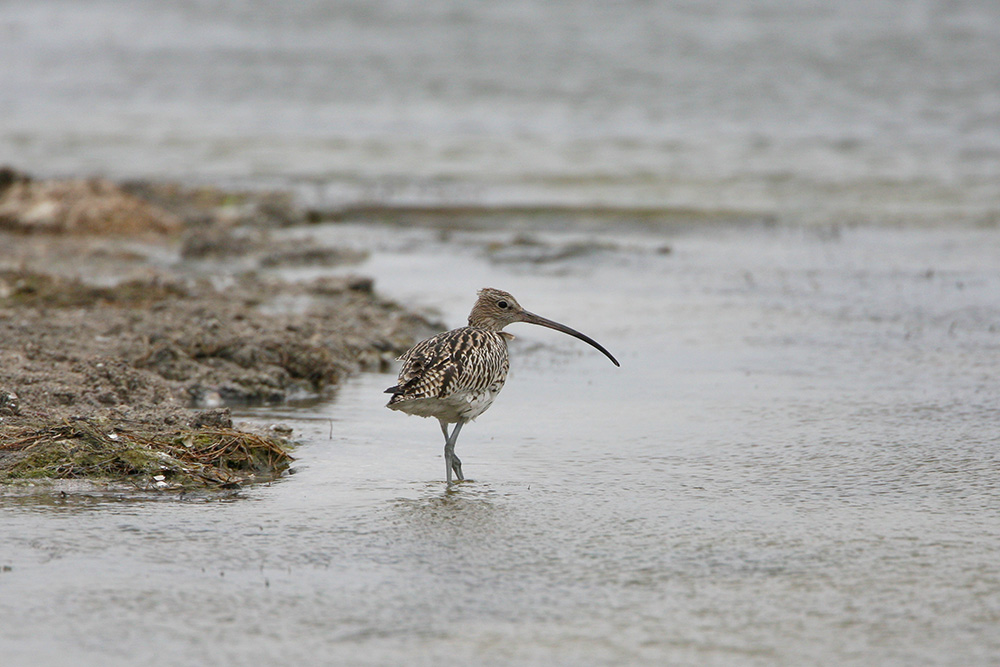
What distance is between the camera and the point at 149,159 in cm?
2059

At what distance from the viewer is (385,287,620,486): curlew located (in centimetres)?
629

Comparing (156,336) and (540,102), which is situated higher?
(540,102)

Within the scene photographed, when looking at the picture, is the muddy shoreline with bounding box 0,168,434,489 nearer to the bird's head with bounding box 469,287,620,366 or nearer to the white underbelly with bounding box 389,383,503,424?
the white underbelly with bounding box 389,383,503,424

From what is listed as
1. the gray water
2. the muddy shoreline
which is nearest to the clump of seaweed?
the muddy shoreline

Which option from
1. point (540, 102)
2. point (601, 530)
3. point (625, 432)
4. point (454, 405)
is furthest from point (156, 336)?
point (540, 102)

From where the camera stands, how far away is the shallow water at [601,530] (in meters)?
4.40

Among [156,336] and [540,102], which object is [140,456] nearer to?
[156,336]

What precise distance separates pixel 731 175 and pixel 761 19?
15636 mm

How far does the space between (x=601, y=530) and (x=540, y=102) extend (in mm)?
20032

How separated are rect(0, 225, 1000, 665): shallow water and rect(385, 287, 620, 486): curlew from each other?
0.90 ft

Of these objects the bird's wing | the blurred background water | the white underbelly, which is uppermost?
the blurred background water

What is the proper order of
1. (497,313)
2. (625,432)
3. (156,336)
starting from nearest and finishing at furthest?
1. (625,432)
2. (497,313)
3. (156,336)

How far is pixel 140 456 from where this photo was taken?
609cm

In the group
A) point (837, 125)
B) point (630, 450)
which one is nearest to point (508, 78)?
point (837, 125)
